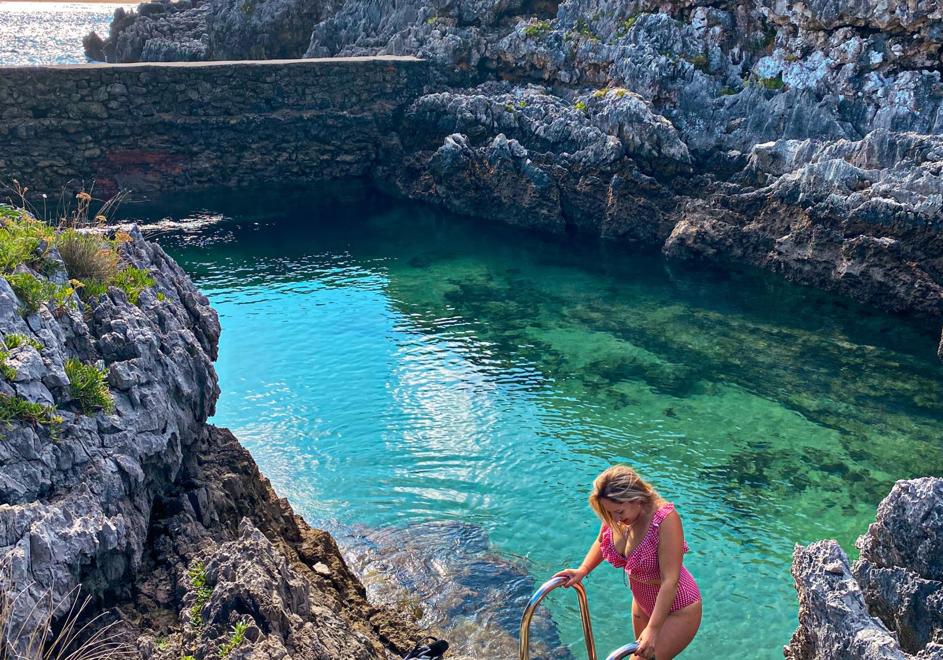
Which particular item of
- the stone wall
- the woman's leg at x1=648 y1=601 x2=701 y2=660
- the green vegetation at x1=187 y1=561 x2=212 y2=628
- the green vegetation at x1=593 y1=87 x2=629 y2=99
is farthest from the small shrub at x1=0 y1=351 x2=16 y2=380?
the stone wall

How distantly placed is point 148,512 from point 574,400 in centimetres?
792

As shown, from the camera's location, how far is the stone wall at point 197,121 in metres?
22.9

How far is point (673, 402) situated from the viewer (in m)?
13.3

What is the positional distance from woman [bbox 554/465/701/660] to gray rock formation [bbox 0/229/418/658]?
6.36 feet

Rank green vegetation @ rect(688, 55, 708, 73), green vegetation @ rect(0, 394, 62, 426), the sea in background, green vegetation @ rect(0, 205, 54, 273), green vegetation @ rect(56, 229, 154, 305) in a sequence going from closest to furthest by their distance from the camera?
green vegetation @ rect(0, 394, 62, 426) < green vegetation @ rect(0, 205, 54, 273) < green vegetation @ rect(56, 229, 154, 305) < the sea in background < green vegetation @ rect(688, 55, 708, 73)

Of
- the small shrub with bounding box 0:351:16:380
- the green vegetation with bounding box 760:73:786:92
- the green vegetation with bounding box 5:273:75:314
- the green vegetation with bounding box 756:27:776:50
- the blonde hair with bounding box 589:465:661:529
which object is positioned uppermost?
the green vegetation with bounding box 756:27:776:50

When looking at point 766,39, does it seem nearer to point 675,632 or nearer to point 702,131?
point 702,131

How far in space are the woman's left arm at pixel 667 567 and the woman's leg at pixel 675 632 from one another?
0.32ft

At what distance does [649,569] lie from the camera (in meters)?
5.26

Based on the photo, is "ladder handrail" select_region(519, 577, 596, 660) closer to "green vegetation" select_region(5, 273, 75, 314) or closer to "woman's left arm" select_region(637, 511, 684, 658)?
"woman's left arm" select_region(637, 511, 684, 658)

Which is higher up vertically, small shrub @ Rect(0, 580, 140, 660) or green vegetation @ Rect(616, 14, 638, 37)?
green vegetation @ Rect(616, 14, 638, 37)

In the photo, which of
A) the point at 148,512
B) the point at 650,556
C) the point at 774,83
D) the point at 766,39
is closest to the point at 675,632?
the point at 650,556

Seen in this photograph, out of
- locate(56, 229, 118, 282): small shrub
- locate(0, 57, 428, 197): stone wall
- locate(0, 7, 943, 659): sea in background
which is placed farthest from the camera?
locate(0, 57, 428, 197): stone wall

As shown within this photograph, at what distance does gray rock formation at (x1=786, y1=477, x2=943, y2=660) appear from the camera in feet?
16.6
